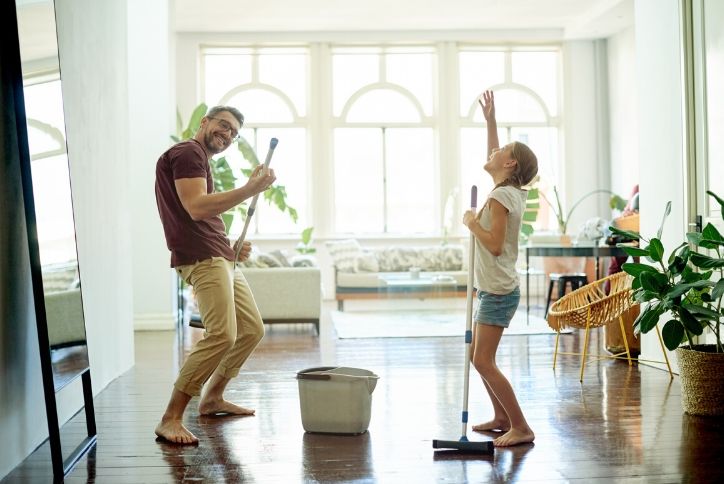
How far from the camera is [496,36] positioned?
40.2 feet

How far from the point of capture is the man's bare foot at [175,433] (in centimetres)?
363

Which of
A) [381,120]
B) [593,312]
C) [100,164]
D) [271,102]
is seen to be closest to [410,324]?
[593,312]

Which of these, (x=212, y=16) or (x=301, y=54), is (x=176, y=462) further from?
(x=301, y=54)

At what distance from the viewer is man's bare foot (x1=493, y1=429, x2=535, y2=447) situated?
3.56 metres

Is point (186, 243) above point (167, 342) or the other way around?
above

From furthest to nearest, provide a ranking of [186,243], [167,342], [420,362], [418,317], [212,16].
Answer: [212,16] → [418,317] → [167,342] → [420,362] → [186,243]

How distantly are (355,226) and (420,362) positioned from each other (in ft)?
21.7

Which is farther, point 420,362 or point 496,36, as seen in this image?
point 496,36

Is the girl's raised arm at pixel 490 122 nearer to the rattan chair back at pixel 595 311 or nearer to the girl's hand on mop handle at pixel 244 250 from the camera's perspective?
the girl's hand on mop handle at pixel 244 250

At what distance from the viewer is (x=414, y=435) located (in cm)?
380

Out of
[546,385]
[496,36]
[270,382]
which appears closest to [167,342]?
[270,382]

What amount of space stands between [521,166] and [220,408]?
187cm

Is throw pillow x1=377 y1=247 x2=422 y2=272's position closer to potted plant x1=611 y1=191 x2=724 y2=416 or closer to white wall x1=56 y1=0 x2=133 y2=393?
white wall x1=56 y1=0 x2=133 y2=393

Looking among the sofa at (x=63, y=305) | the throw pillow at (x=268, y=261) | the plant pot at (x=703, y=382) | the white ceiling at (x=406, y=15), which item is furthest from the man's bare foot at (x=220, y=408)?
the white ceiling at (x=406, y=15)
